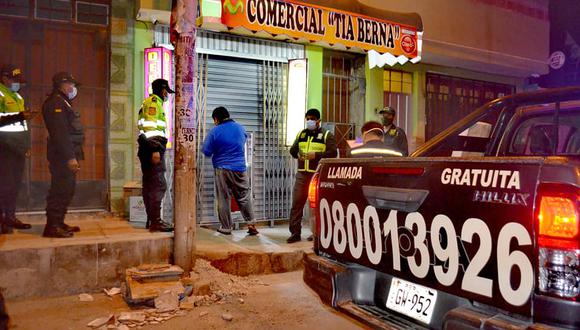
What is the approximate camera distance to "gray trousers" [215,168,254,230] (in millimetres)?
6852

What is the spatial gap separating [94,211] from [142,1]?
309cm

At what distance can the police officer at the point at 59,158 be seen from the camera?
544 centimetres

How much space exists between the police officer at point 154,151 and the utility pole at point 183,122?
0.67 metres

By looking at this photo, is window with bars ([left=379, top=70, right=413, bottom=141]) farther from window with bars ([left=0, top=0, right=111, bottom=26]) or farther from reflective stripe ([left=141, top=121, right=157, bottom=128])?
window with bars ([left=0, top=0, right=111, bottom=26])

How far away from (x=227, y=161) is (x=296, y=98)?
179cm

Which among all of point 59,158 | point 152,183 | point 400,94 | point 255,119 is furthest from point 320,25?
point 59,158

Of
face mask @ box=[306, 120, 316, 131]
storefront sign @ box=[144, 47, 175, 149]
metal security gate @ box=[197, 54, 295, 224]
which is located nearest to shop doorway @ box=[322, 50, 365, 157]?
metal security gate @ box=[197, 54, 295, 224]

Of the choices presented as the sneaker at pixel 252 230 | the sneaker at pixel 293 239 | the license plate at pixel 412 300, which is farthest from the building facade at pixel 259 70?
the license plate at pixel 412 300

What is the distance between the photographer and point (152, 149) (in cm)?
593

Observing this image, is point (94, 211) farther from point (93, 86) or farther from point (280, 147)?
point (280, 147)

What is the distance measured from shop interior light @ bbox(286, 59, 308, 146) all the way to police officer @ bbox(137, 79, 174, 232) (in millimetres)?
2400

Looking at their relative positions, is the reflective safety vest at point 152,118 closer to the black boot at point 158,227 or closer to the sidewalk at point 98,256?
the black boot at point 158,227

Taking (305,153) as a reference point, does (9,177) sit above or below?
below

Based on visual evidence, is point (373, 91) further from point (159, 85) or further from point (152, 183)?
point (152, 183)
